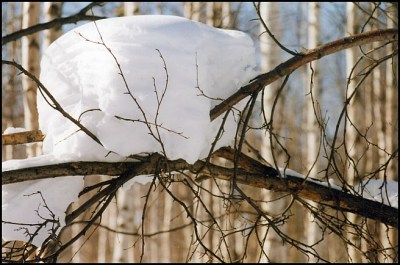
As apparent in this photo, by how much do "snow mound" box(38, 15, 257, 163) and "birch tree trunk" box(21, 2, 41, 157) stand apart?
109 inches

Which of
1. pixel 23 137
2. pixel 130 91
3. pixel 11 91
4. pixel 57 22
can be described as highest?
pixel 11 91

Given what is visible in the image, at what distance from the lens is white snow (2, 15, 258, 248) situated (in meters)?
2.63

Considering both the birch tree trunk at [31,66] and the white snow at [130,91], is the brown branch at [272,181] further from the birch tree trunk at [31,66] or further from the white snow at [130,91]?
the birch tree trunk at [31,66]

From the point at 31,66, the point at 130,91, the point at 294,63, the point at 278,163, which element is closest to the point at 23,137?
the point at 130,91

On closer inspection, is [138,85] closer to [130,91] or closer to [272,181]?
[130,91]

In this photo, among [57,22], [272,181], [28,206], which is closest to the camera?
[28,206]

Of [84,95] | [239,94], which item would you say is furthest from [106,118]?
[239,94]

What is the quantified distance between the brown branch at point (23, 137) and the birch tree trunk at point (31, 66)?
193 cm

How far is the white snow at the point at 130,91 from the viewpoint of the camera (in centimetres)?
263

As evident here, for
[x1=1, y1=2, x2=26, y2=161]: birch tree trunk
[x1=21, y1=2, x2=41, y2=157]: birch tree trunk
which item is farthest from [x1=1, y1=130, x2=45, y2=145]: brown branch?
[x1=1, y1=2, x2=26, y2=161]: birch tree trunk

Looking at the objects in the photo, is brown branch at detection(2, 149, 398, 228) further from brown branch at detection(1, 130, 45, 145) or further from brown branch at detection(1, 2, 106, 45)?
brown branch at detection(1, 2, 106, 45)

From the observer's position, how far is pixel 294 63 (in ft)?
9.39

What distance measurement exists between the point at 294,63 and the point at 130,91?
2.64 ft

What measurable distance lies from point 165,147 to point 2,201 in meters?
0.83
